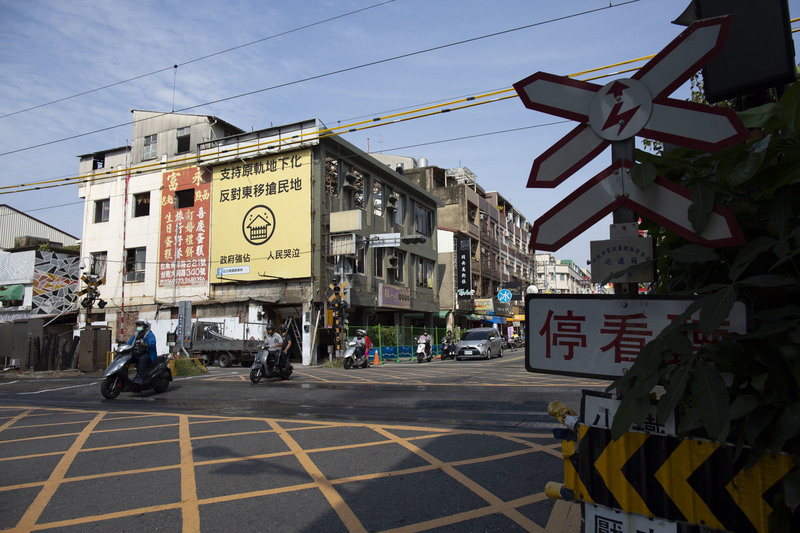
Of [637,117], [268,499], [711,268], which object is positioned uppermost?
[637,117]

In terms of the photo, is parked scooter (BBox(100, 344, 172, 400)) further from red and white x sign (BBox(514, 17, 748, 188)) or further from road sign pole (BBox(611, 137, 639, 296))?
road sign pole (BBox(611, 137, 639, 296))

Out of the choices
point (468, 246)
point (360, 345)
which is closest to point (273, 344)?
point (360, 345)

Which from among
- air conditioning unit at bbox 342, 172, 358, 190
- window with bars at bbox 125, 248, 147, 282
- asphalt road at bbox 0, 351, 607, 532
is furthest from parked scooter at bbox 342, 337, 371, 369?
window with bars at bbox 125, 248, 147, 282

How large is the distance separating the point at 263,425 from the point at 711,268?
240 inches

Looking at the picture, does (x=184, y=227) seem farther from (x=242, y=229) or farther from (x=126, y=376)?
(x=126, y=376)

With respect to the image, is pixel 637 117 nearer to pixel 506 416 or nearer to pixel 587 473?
pixel 587 473

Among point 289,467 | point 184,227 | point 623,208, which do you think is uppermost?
point 184,227

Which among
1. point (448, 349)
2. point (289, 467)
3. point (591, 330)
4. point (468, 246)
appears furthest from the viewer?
point (468, 246)

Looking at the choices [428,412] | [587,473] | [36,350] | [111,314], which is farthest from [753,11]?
[111,314]

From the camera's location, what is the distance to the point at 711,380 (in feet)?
5.93

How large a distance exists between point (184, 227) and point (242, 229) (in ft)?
12.5

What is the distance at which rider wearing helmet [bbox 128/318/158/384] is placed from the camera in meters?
11.0

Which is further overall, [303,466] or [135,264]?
[135,264]

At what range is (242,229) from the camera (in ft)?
89.9
